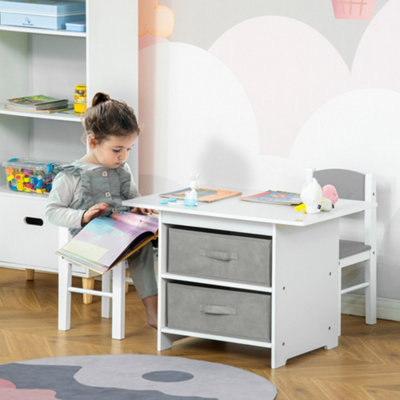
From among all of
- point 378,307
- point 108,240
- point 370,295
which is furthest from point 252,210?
point 378,307

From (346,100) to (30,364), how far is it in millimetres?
1784

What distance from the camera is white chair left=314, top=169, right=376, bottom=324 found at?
4145mm

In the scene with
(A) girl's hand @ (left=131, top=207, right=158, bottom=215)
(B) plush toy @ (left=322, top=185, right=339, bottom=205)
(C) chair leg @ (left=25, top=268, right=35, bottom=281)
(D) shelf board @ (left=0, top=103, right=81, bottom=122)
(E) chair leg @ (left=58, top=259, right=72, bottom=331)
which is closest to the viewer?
(B) plush toy @ (left=322, top=185, right=339, bottom=205)

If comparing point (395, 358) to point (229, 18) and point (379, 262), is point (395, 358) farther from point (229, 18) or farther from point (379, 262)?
point (229, 18)

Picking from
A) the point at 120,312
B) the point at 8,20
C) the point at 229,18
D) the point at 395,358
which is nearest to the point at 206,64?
the point at 229,18

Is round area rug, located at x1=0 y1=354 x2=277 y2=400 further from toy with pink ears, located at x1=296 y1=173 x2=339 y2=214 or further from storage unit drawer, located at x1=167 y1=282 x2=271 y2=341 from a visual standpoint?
toy with pink ears, located at x1=296 y1=173 x2=339 y2=214

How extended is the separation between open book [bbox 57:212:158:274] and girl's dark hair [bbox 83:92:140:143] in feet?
1.12

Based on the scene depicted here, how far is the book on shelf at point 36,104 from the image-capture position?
4707 mm

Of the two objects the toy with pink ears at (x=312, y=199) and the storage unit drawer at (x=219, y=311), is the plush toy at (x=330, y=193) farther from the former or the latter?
the storage unit drawer at (x=219, y=311)

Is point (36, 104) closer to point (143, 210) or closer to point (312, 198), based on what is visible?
point (143, 210)

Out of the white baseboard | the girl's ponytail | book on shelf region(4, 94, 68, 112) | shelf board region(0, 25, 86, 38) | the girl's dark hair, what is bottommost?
the white baseboard

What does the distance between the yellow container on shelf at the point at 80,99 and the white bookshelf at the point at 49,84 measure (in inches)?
3.1

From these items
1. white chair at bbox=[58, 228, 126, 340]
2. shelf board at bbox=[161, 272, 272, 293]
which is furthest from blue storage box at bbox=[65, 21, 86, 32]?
shelf board at bbox=[161, 272, 272, 293]

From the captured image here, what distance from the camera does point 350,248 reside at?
409 cm
